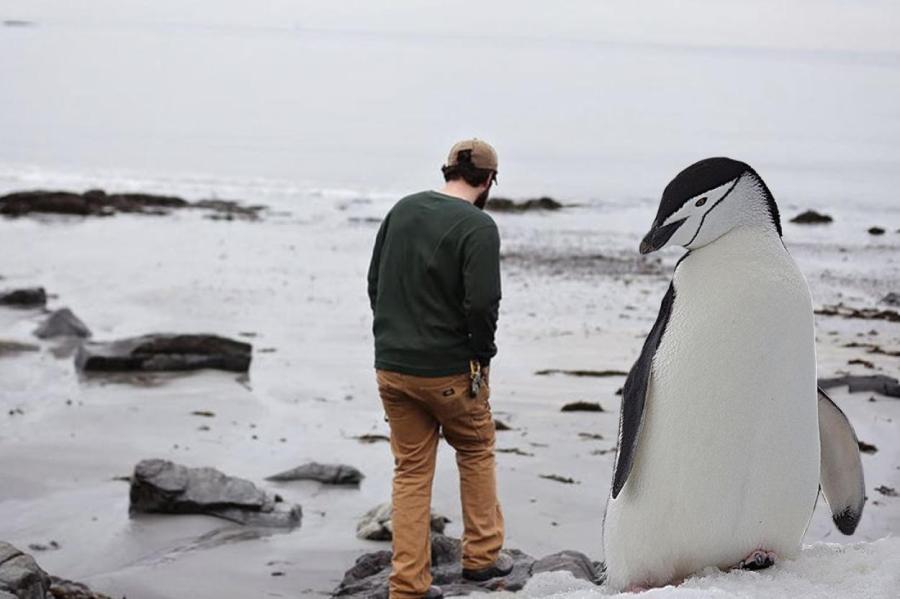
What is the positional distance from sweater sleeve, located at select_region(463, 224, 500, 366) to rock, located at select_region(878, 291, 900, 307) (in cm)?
892

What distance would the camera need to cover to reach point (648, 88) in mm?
87875

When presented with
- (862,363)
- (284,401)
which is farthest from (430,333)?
(862,363)

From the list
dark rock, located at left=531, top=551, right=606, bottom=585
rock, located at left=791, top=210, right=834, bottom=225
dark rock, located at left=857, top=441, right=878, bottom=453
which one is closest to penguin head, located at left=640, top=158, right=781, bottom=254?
dark rock, located at left=531, top=551, right=606, bottom=585

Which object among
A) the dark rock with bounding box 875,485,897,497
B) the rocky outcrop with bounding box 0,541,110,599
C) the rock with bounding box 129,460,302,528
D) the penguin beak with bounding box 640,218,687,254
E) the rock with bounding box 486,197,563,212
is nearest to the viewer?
the penguin beak with bounding box 640,218,687,254

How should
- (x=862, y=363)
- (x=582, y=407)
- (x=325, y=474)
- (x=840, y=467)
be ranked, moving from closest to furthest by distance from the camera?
(x=840, y=467) < (x=325, y=474) < (x=582, y=407) < (x=862, y=363)

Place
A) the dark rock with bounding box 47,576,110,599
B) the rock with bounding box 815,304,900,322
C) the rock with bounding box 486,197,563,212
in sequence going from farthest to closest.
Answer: the rock with bounding box 486,197,563,212 → the rock with bounding box 815,304,900,322 → the dark rock with bounding box 47,576,110,599

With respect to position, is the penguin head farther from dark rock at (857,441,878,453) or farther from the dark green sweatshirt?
dark rock at (857,441,878,453)

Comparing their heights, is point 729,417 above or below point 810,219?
below

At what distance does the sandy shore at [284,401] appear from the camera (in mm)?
5742

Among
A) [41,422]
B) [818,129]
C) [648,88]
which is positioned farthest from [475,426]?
[648,88]

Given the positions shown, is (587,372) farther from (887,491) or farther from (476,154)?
(476,154)

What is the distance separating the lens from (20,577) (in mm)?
4273

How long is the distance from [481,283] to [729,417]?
130 cm

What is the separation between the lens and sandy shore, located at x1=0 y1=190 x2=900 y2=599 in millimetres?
5742
